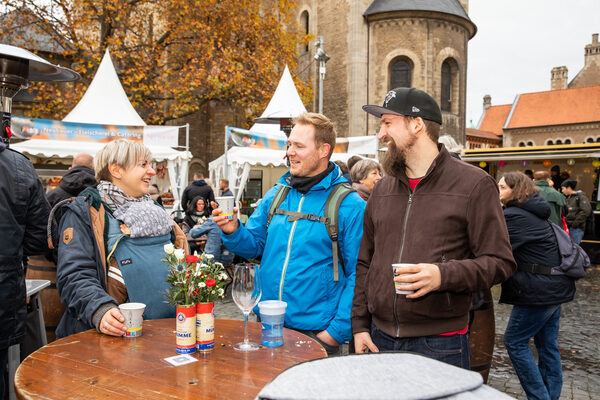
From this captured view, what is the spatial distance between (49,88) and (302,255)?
16062mm

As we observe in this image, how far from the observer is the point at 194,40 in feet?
56.3

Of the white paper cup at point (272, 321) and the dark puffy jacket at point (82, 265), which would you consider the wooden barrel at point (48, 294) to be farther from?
the white paper cup at point (272, 321)

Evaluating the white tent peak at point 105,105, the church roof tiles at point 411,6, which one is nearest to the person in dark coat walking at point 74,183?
the white tent peak at point 105,105

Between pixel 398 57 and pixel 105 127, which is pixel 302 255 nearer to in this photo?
pixel 105 127

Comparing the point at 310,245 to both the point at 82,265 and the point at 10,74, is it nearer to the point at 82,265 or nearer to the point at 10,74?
the point at 82,265

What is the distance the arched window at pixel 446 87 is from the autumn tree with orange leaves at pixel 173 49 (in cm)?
910

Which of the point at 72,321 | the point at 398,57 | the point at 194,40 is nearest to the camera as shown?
the point at 72,321

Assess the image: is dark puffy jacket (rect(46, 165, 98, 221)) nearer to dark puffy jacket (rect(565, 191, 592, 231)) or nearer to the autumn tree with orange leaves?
dark puffy jacket (rect(565, 191, 592, 231))

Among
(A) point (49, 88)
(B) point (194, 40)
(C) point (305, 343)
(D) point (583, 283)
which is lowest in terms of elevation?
(D) point (583, 283)

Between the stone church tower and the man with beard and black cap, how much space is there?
Answer: 2016cm

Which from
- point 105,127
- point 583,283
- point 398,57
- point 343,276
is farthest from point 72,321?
point 398,57

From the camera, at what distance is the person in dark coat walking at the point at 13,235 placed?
2.29 metres

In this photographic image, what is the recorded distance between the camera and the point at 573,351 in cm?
507

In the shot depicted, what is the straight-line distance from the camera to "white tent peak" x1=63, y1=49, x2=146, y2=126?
1029 cm
